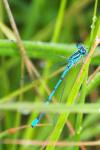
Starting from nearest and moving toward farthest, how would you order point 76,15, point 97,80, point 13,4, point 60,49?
point 97,80, point 60,49, point 76,15, point 13,4

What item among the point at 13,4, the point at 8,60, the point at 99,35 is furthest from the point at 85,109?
the point at 13,4

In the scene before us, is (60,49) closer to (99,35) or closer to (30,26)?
(99,35)

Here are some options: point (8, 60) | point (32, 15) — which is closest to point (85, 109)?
point (8, 60)

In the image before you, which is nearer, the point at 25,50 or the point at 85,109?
the point at 85,109

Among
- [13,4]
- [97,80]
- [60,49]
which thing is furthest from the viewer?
[13,4]

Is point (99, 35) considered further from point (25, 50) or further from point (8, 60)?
point (8, 60)

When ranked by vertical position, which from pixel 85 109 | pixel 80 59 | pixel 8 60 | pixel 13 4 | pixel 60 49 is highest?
pixel 13 4

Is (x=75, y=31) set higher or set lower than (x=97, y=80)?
higher

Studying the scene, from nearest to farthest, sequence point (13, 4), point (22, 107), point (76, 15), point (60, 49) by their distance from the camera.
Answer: point (22, 107), point (60, 49), point (76, 15), point (13, 4)

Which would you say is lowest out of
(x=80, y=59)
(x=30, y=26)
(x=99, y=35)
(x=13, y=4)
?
(x=99, y=35)

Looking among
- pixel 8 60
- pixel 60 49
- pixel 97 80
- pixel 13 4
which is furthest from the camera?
pixel 13 4
